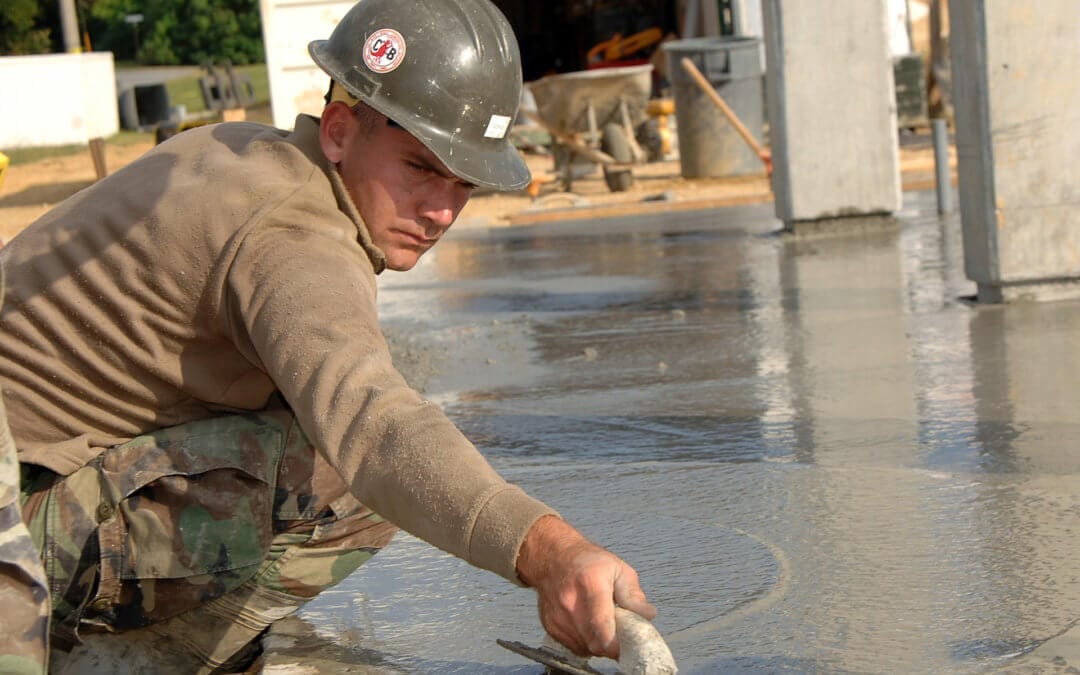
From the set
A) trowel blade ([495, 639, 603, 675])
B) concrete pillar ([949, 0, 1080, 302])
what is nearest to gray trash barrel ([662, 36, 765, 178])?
concrete pillar ([949, 0, 1080, 302])

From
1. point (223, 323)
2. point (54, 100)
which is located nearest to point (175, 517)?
point (223, 323)

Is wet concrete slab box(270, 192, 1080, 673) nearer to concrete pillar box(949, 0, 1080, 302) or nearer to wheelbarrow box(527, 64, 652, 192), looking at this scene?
concrete pillar box(949, 0, 1080, 302)

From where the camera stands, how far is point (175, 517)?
2816 mm

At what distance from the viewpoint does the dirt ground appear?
13.7 m

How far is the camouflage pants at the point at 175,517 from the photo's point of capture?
9.13 feet

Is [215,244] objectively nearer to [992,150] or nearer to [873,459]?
[873,459]

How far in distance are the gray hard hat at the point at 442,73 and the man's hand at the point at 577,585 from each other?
0.84 metres

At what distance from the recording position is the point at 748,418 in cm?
504

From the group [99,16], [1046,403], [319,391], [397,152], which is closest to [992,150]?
[1046,403]

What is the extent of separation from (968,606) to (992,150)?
4.20 meters

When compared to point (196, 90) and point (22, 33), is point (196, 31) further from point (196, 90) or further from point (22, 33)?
point (196, 90)

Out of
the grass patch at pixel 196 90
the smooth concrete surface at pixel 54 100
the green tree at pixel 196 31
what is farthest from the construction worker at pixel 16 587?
the green tree at pixel 196 31

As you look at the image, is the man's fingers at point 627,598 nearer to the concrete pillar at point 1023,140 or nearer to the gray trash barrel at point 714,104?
the concrete pillar at point 1023,140

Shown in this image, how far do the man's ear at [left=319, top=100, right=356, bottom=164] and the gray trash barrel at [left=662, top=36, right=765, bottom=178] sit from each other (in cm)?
1410
